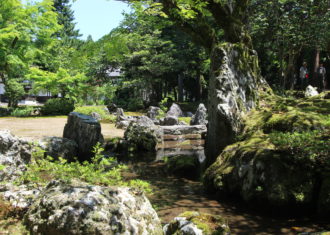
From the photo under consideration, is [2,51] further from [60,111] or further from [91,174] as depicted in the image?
[91,174]

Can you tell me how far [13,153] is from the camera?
6.83 metres

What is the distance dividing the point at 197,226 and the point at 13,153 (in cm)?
480

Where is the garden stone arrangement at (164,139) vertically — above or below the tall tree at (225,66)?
below

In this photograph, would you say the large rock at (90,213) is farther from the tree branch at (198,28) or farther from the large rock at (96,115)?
the large rock at (96,115)

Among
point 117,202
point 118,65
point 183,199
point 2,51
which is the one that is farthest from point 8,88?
point 117,202

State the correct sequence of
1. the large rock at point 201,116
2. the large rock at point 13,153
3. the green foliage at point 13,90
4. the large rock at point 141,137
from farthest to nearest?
the green foliage at point 13,90, the large rock at point 201,116, the large rock at point 141,137, the large rock at point 13,153

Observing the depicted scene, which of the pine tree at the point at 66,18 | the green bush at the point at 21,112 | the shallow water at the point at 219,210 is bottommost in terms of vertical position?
the shallow water at the point at 219,210

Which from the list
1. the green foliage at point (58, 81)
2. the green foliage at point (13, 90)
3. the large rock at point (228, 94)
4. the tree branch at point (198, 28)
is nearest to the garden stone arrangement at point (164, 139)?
the large rock at point (228, 94)

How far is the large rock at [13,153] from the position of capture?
646 cm

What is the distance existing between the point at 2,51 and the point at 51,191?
22250 mm

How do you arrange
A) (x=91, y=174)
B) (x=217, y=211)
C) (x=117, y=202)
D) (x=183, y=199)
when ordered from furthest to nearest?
(x=183, y=199) → (x=217, y=211) → (x=91, y=174) → (x=117, y=202)

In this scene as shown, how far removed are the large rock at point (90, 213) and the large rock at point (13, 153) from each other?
312 cm

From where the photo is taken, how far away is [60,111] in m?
24.7

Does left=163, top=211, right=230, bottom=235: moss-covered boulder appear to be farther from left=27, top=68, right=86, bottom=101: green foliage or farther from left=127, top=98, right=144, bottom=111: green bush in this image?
left=127, top=98, right=144, bottom=111: green bush
